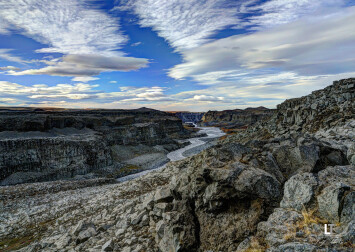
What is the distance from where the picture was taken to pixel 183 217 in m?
11.4

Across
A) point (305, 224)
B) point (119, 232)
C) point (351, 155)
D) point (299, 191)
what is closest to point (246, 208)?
point (299, 191)

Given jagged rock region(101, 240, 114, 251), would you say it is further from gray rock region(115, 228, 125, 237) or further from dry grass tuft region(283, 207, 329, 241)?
dry grass tuft region(283, 207, 329, 241)

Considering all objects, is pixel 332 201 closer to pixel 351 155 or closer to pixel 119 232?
pixel 351 155

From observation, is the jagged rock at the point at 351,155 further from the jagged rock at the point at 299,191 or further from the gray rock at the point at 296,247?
the gray rock at the point at 296,247

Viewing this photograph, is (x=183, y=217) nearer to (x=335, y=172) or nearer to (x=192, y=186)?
(x=192, y=186)

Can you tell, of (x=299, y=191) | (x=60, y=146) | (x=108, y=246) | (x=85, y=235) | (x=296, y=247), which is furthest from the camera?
(x=60, y=146)

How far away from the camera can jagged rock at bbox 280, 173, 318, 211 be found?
891cm

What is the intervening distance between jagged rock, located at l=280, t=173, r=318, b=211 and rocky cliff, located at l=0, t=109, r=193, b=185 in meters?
53.9

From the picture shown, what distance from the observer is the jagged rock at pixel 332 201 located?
7.75 m

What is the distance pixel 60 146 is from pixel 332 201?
5947 cm

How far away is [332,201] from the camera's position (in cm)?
795

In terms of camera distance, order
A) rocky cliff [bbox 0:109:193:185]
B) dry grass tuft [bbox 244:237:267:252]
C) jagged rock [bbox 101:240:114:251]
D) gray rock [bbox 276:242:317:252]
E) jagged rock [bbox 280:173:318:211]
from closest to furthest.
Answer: gray rock [bbox 276:242:317:252]
dry grass tuft [bbox 244:237:267:252]
jagged rock [bbox 280:173:318:211]
jagged rock [bbox 101:240:114:251]
rocky cliff [bbox 0:109:193:185]

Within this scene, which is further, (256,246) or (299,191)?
(299,191)

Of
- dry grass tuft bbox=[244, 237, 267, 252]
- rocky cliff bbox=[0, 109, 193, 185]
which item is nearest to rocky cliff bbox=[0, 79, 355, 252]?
dry grass tuft bbox=[244, 237, 267, 252]
